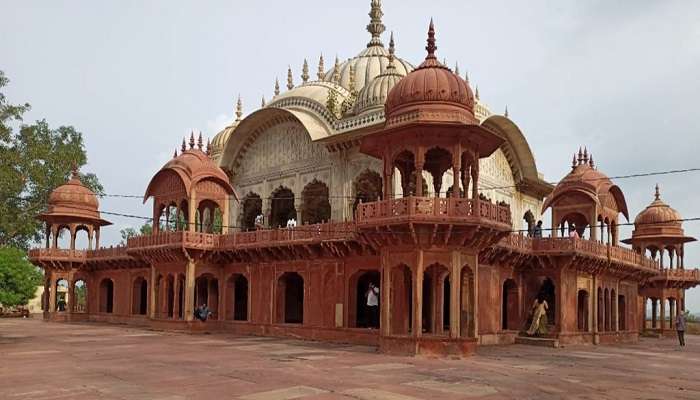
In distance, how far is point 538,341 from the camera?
72.3 feet

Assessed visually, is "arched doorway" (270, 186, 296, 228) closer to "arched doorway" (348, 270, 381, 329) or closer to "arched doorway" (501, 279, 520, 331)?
"arched doorway" (348, 270, 381, 329)

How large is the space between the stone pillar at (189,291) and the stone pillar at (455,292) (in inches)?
460

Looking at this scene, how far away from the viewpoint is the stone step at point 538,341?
2155cm

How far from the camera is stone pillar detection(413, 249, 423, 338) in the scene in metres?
16.8

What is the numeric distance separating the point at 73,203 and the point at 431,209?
2290cm

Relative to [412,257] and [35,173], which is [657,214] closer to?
[412,257]

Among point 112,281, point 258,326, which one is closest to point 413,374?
point 258,326

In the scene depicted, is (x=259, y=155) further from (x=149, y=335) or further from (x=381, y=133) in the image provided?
(x=381, y=133)

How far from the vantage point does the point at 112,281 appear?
110ft

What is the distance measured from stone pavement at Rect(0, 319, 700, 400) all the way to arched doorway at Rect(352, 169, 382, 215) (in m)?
6.94

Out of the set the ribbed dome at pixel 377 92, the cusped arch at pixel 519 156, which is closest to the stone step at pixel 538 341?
the cusped arch at pixel 519 156

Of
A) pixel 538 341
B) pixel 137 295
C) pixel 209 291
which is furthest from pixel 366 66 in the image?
pixel 538 341

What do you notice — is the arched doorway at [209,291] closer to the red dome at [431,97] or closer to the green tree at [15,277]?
the red dome at [431,97]

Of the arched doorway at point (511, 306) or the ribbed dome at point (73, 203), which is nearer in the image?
the arched doorway at point (511, 306)
